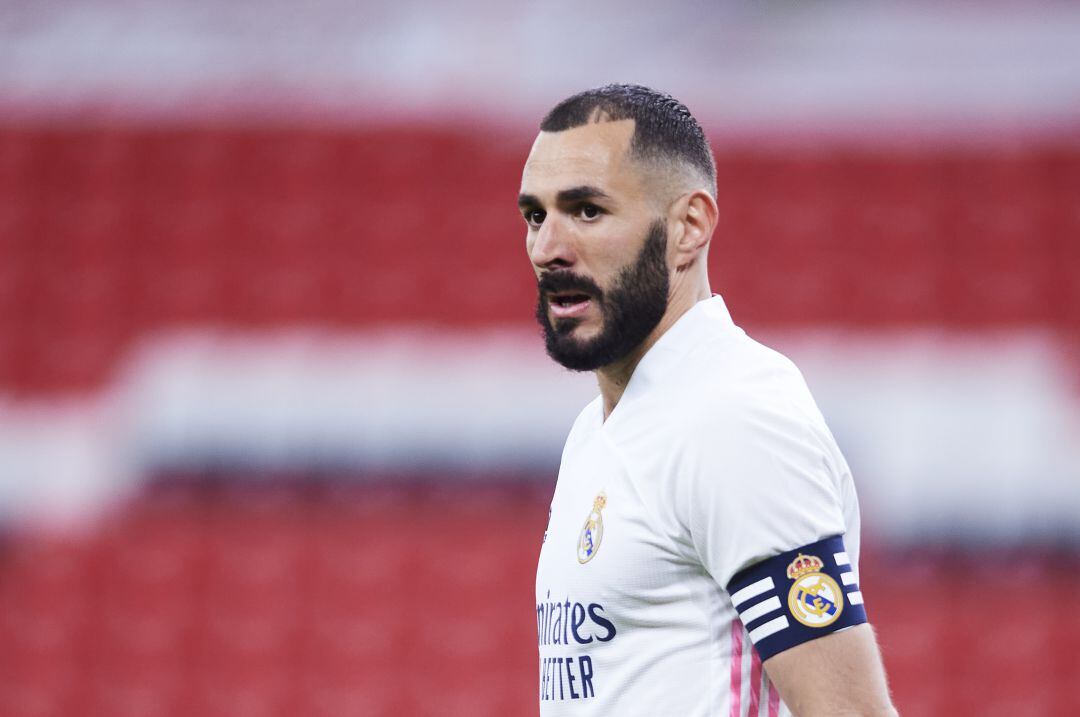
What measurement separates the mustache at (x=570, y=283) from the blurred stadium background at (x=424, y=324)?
3873 millimetres

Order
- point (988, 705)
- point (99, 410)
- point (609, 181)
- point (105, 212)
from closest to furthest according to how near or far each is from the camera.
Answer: point (609, 181) → point (988, 705) → point (99, 410) → point (105, 212)

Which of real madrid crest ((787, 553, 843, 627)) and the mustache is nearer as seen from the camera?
real madrid crest ((787, 553, 843, 627))

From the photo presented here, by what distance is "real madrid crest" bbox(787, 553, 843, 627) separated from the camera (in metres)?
1.38

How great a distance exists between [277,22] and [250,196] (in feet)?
2.69

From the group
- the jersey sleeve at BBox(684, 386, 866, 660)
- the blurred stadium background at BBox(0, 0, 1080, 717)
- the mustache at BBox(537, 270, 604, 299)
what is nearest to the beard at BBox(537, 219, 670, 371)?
the mustache at BBox(537, 270, 604, 299)

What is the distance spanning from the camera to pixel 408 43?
5.95 m

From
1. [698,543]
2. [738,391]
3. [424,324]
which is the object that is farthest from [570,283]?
[424,324]

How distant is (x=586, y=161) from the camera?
1.67 meters

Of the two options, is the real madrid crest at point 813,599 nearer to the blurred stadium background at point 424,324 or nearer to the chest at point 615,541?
the chest at point 615,541

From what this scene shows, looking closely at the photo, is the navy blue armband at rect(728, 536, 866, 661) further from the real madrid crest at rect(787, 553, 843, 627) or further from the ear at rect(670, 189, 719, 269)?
the ear at rect(670, 189, 719, 269)

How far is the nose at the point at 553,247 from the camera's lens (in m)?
1.66

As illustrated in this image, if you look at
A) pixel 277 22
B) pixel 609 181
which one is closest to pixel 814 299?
pixel 277 22

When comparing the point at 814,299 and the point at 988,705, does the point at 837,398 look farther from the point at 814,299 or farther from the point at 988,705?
the point at 988,705

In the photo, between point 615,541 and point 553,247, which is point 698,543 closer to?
point 615,541
